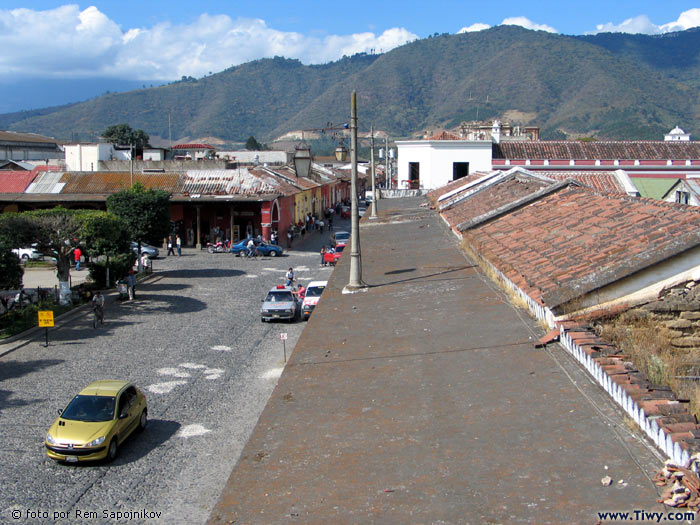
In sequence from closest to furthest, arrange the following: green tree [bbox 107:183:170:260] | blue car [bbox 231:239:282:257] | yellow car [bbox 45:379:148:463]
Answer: yellow car [bbox 45:379:148:463], green tree [bbox 107:183:170:260], blue car [bbox 231:239:282:257]

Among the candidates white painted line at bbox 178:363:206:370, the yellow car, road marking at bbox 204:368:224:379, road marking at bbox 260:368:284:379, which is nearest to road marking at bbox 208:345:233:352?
white painted line at bbox 178:363:206:370

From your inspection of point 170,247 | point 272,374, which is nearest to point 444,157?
point 170,247

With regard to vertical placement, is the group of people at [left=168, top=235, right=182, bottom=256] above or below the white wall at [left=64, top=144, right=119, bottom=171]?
below

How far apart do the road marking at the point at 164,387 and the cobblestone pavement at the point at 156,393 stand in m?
0.05

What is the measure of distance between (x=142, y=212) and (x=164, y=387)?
16.5 metres

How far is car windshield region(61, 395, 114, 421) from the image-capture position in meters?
12.0

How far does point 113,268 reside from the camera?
2789 centimetres

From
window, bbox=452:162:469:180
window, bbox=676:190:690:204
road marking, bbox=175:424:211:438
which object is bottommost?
road marking, bbox=175:424:211:438

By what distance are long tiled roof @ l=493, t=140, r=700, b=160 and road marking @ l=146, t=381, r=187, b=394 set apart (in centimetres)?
3552

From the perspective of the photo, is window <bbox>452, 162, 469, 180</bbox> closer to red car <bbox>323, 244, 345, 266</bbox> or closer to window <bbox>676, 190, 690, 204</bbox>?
red car <bbox>323, 244, 345, 266</bbox>

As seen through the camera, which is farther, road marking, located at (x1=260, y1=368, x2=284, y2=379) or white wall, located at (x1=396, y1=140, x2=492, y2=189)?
white wall, located at (x1=396, y1=140, x2=492, y2=189)

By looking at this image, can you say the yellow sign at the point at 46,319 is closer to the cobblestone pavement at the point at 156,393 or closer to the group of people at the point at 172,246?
the cobblestone pavement at the point at 156,393

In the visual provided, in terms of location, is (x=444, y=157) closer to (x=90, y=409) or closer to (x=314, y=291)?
(x=314, y=291)

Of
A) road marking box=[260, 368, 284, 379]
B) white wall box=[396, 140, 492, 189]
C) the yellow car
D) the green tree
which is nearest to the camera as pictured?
the yellow car
